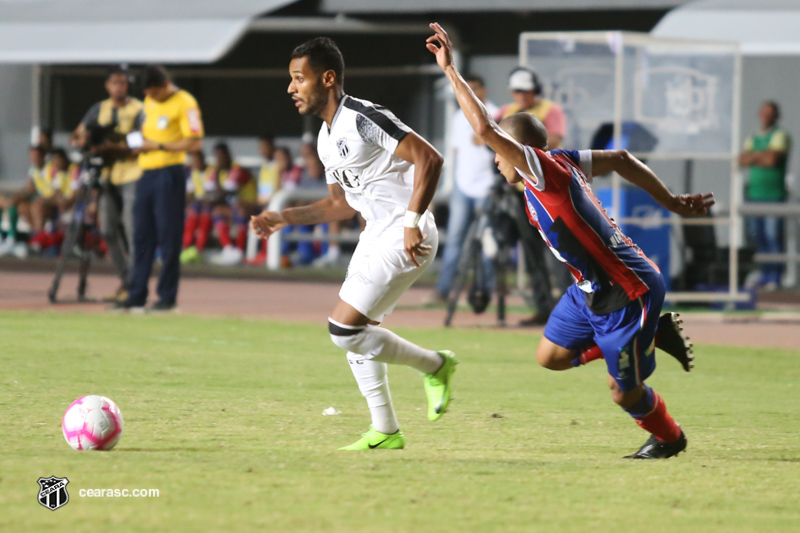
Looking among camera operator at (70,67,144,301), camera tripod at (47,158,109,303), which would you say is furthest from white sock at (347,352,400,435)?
camera tripod at (47,158,109,303)

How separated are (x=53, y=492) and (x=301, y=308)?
356 inches

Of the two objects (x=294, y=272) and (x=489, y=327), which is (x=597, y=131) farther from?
(x=294, y=272)

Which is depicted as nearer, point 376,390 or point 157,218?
point 376,390

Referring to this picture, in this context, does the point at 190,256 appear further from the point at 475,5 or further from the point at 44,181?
the point at 475,5

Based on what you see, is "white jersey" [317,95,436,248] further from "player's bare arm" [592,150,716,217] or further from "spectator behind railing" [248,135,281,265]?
"spectator behind railing" [248,135,281,265]

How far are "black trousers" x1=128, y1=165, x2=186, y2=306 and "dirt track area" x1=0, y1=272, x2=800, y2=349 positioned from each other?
88 cm

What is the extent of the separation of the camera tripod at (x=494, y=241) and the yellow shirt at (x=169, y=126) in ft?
8.91

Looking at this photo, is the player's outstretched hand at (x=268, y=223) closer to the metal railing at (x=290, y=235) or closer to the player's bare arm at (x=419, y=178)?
the player's bare arm at (x=419, y=178)

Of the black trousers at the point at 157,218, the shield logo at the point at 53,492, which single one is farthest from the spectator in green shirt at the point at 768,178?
the shield logo at the point at 53,492

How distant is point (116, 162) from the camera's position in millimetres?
13102

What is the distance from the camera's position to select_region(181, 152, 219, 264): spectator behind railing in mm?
19203

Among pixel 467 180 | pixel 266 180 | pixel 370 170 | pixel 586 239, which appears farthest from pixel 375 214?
pixel 266 180

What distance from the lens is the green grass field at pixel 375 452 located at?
179 inches

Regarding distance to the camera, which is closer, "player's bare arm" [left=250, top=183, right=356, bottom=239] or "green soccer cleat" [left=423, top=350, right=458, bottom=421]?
"green soccer cleat" [left=423, top=350, right=458, bottom=421]
